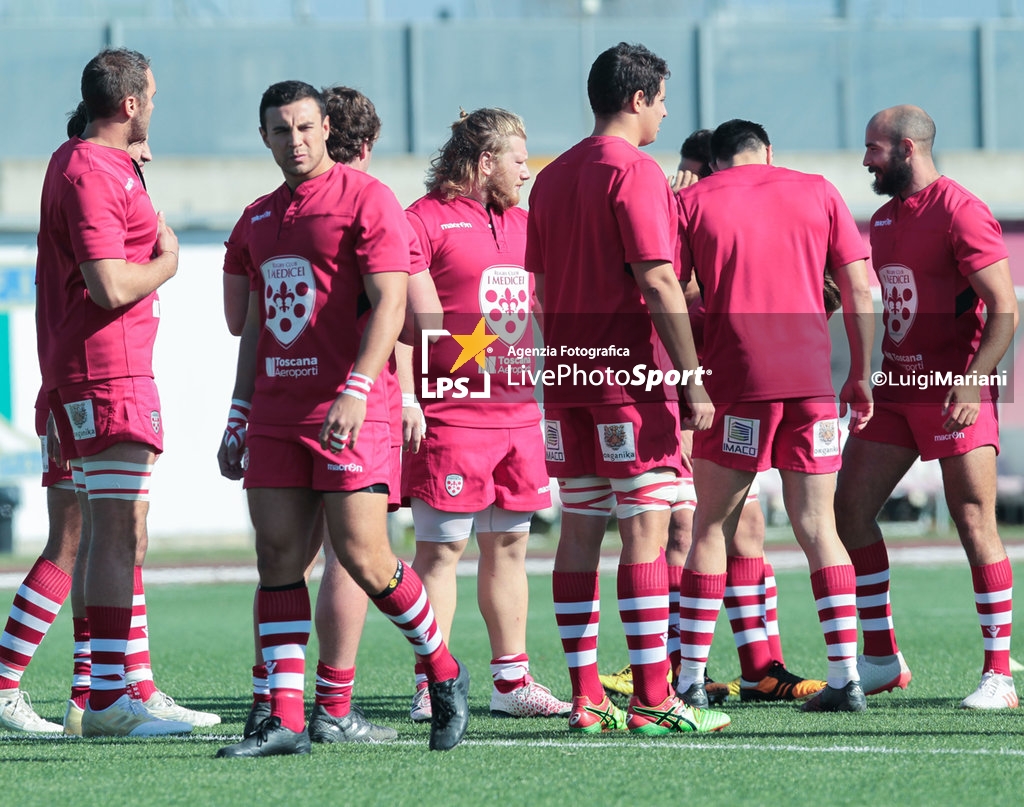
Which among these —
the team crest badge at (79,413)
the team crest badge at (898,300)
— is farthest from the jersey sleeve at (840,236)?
the team crest badge at (79,413)

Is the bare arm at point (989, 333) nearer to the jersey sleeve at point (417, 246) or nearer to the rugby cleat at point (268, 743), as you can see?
the jersey sleeve at point (417, 246)

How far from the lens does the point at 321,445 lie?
5.05 meters

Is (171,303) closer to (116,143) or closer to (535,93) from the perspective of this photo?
(535,93)

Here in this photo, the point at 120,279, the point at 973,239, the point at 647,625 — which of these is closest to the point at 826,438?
the point at 973,239

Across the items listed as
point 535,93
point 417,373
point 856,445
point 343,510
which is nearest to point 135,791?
point 343,510

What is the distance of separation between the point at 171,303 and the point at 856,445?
14.4 meters

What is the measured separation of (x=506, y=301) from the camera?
21.7 ft

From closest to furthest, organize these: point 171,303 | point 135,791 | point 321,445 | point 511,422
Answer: point 135,791 < point 321,445 < point 511,422 < point 171,303

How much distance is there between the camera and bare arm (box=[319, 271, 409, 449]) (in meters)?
4.99

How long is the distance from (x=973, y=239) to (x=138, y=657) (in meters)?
3.97

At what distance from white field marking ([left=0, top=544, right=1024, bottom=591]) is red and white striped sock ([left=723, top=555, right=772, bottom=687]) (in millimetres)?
8004

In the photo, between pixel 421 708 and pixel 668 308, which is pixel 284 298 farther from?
pixel 421 708

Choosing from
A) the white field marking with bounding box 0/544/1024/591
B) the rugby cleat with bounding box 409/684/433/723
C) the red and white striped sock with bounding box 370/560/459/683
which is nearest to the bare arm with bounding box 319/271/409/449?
the red and white striped sock with bounding box 370/560/459/683

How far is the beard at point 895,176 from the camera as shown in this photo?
22.4ft
